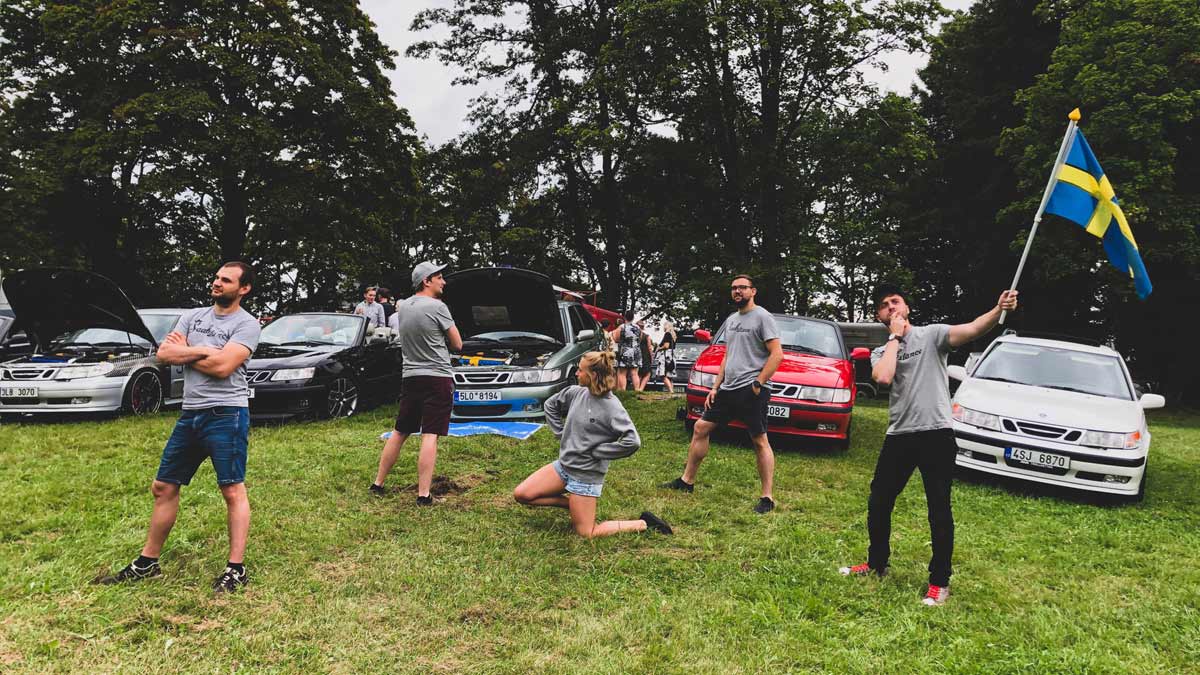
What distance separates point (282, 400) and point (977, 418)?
807 cm

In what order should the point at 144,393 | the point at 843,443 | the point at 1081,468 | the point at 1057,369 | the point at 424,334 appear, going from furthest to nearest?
the point at 144,393 → the point at 843,443 → the point at 1057,369 → the point at 1081,468 → the point at 424,334

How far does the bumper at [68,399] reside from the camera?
8.09 metres

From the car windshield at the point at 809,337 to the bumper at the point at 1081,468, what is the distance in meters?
2.43

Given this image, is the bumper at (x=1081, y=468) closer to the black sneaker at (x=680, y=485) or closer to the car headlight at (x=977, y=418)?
the car headlight at (x=977, y=418)

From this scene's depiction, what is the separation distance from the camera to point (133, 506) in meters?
5.08

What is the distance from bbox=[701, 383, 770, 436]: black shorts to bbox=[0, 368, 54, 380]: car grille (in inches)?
→ 319

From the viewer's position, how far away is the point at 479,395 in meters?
8.65

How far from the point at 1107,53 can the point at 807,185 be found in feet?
26.5

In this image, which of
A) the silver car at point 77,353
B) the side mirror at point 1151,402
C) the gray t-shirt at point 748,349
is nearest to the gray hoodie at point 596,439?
the gray t-shirt at point 748,349

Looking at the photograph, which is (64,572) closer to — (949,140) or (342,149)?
(342,149)

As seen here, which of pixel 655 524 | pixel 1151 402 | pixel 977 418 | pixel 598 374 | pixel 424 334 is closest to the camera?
pixel 598 374

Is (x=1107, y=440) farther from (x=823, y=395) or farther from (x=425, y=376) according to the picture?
(x=425, y=376)

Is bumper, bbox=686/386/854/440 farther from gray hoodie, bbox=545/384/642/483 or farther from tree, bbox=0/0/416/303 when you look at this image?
Result: tree, bbox=0/0/416/303

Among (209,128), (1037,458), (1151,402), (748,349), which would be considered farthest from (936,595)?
(209,128)
